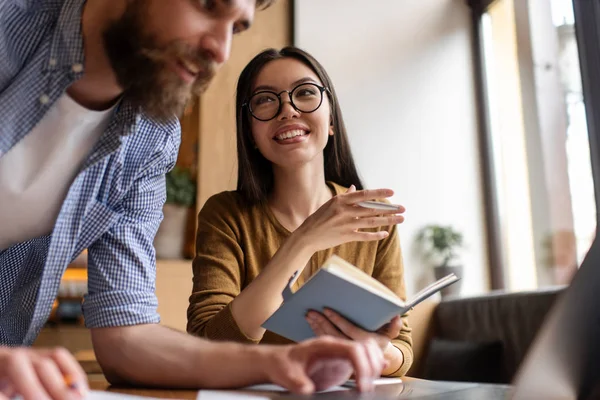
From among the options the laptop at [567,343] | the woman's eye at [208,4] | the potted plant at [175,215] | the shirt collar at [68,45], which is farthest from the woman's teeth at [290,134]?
the potted plant at [175,215]

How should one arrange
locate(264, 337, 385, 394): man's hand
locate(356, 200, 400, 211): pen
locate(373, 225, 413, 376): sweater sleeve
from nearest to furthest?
locate(264, 337, 385, 394): man's hand → locate(356, 200, 400, 211): pen → locate(373, 225, 413, 376): sweater sleeve

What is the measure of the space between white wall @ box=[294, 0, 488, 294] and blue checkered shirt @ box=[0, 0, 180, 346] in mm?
2760

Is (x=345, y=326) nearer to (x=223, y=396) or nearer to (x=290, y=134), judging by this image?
(x=223, y=396)

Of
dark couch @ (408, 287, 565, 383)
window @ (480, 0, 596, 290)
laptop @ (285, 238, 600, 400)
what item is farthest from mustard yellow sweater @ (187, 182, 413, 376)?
window @ (480, 0, 596, 290)

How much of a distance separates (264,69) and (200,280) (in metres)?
0.63

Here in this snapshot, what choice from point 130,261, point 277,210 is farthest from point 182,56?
point 277,210

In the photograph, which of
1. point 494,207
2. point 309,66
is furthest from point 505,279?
point 309,66

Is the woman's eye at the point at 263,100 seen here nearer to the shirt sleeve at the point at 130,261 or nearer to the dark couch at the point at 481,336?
the shirt sleeve at the point at 130,261

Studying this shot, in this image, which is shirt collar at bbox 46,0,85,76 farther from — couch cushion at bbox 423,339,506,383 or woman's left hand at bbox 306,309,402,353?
couch cushion at bbox 423,339,506,383

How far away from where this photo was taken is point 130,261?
3.47 ft

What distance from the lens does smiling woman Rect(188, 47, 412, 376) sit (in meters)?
1.29

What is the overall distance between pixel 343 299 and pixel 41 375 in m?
0.45

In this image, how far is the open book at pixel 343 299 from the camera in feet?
2.66

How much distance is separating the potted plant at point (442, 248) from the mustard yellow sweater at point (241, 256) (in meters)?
2.09
